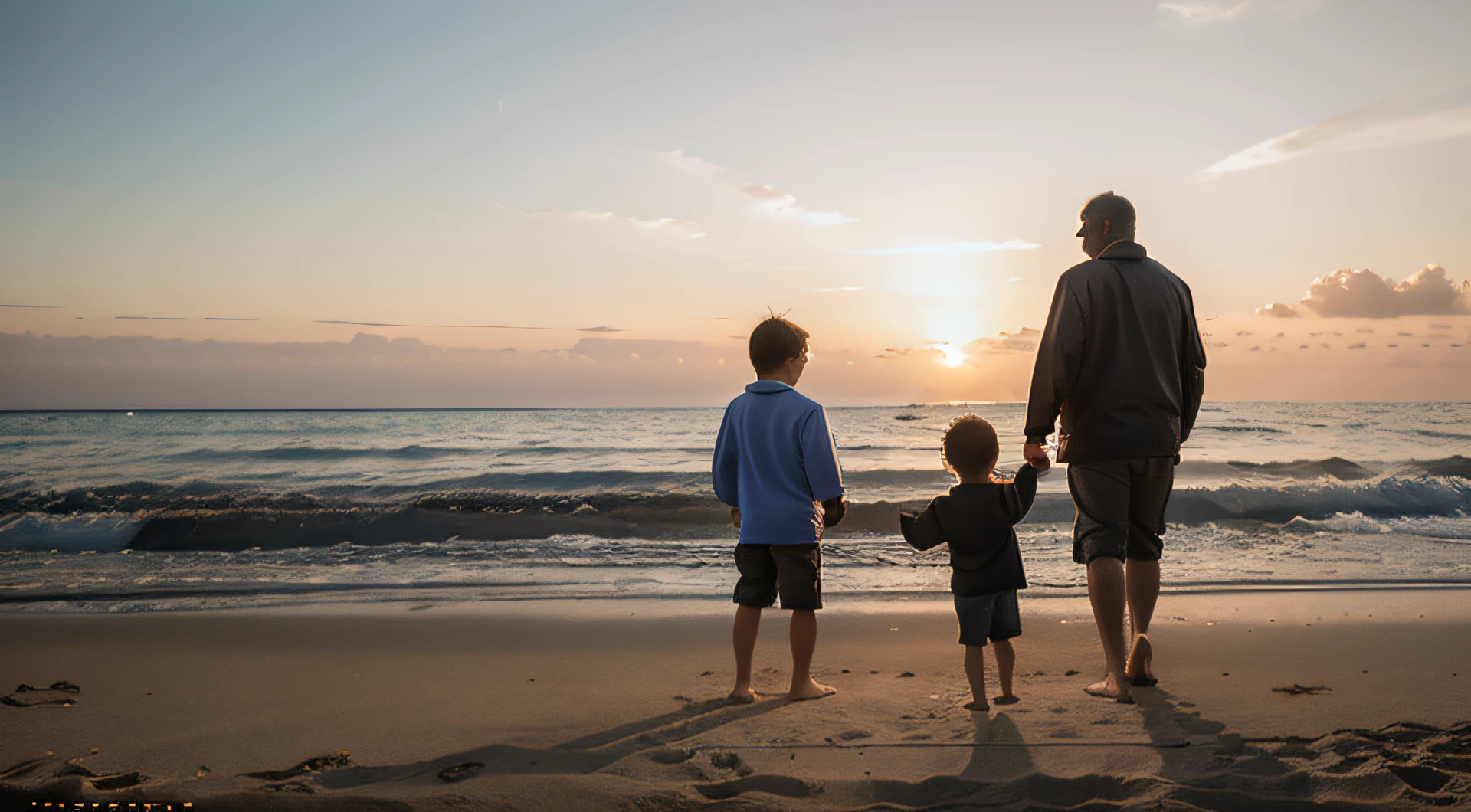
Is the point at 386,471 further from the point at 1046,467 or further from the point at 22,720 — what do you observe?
the point at 1046,467

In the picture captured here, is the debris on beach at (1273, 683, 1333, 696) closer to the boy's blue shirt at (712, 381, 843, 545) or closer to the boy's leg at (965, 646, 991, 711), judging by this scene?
the boy's leg at (965, 646, 991, 711)

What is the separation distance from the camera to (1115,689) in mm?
3004

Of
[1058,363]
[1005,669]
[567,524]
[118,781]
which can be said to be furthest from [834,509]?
[567,524]

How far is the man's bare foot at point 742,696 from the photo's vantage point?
10.2 ft

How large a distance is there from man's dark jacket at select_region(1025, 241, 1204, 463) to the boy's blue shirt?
0.78m

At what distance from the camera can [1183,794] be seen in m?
2.08

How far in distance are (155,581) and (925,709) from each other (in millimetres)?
6308

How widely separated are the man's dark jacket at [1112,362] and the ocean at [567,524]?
8.51 feet

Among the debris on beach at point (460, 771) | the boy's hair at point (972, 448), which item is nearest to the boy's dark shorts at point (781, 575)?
the boy's hair at point (972, 448)

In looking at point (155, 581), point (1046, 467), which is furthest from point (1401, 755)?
point (155, 581)

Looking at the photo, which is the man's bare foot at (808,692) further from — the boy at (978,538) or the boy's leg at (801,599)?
the boy at (978,538)

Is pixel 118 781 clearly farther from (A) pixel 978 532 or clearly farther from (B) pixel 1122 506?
(B) pixel 1122 506

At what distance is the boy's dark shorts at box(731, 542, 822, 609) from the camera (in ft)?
10.1

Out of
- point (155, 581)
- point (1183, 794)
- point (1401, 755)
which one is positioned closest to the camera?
point (1183, 794)
